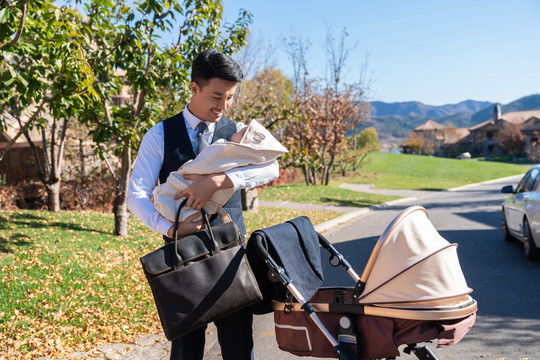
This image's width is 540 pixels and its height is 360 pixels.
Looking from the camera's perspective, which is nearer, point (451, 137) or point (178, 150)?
point (178, 150)

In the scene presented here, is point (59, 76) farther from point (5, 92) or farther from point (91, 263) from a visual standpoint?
point (91, 263)

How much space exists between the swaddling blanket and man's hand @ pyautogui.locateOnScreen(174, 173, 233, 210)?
0.02m

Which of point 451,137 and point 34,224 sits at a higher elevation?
point 451,137

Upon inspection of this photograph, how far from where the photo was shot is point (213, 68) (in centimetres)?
241

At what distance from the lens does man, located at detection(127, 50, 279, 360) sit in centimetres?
239

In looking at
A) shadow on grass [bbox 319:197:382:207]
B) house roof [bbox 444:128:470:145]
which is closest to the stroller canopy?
shadow on grass [bbox 319:197:382:207]

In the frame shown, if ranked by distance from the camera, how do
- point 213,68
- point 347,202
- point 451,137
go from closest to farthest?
1. point 213,68
2. point 347,202
3. point 451,137

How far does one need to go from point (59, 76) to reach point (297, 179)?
21.1 m

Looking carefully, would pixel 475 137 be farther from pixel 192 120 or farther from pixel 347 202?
pixel 192 120

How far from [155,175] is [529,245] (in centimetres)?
728

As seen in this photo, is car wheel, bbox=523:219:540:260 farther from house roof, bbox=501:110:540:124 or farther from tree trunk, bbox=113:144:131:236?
house roof, bbox=501:110:540:124

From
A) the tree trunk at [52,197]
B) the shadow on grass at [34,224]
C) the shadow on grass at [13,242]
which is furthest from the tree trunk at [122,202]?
the tree trunk at [52,197]

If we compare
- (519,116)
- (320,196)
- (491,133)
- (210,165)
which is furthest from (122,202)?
(519,116)

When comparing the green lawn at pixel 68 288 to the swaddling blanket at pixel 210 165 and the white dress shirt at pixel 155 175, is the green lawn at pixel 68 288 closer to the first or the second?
the white dress shirt at pixel 155 175
